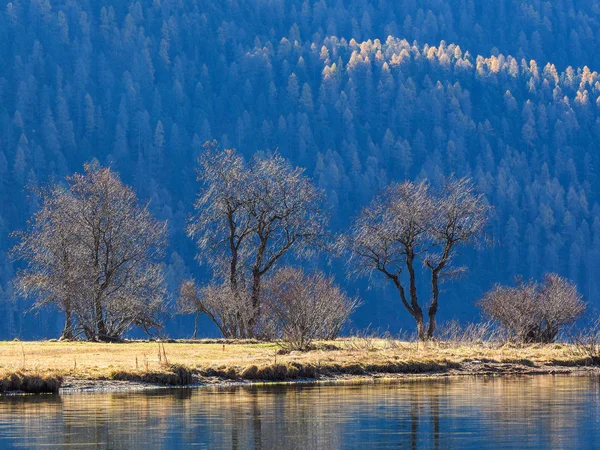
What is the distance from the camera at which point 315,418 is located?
27.9 meters

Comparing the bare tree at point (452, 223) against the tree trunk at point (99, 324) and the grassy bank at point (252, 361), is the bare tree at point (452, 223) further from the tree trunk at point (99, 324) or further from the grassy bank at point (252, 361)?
the tree trunk at point (99, 324)

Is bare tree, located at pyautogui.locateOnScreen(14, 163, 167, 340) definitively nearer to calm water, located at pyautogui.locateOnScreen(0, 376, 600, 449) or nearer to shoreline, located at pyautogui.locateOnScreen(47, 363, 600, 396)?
shoreline, located at pyautogui.locateOnScreen(47, 363, 600, 396)

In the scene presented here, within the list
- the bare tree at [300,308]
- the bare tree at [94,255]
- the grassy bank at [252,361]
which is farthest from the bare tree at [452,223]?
the bare tree at [94,255]

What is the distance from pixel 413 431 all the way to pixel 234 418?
4.62 meters

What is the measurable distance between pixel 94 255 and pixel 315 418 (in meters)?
37.8

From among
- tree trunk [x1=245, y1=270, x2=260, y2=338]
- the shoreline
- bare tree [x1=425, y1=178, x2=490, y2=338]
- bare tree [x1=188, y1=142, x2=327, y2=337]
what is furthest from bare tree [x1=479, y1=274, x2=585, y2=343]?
tree trunk [x1=245, y1=270, x2=260, y2=338]

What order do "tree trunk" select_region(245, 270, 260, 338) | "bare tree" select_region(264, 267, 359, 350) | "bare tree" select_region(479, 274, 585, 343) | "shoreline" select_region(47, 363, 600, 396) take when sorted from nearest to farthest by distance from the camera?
"shoreline" select_region(47, 363, 600, 396), "bare tree" select_region(264, 267, 359, 350), "bare tree" select_region(479, 274, 585, 343), "tree trunk" select_region(245, 270, 260, 338)

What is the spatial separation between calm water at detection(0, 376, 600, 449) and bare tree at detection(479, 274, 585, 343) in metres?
23.0

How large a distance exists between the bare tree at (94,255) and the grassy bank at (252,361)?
19.3 feet

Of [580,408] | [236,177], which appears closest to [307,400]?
[580,408]

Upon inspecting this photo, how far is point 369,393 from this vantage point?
35.4 meters

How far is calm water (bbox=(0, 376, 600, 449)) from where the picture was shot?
23781 millimetres

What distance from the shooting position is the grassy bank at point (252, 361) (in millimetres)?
39406

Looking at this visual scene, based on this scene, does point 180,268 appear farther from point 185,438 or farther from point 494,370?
point 185,438
